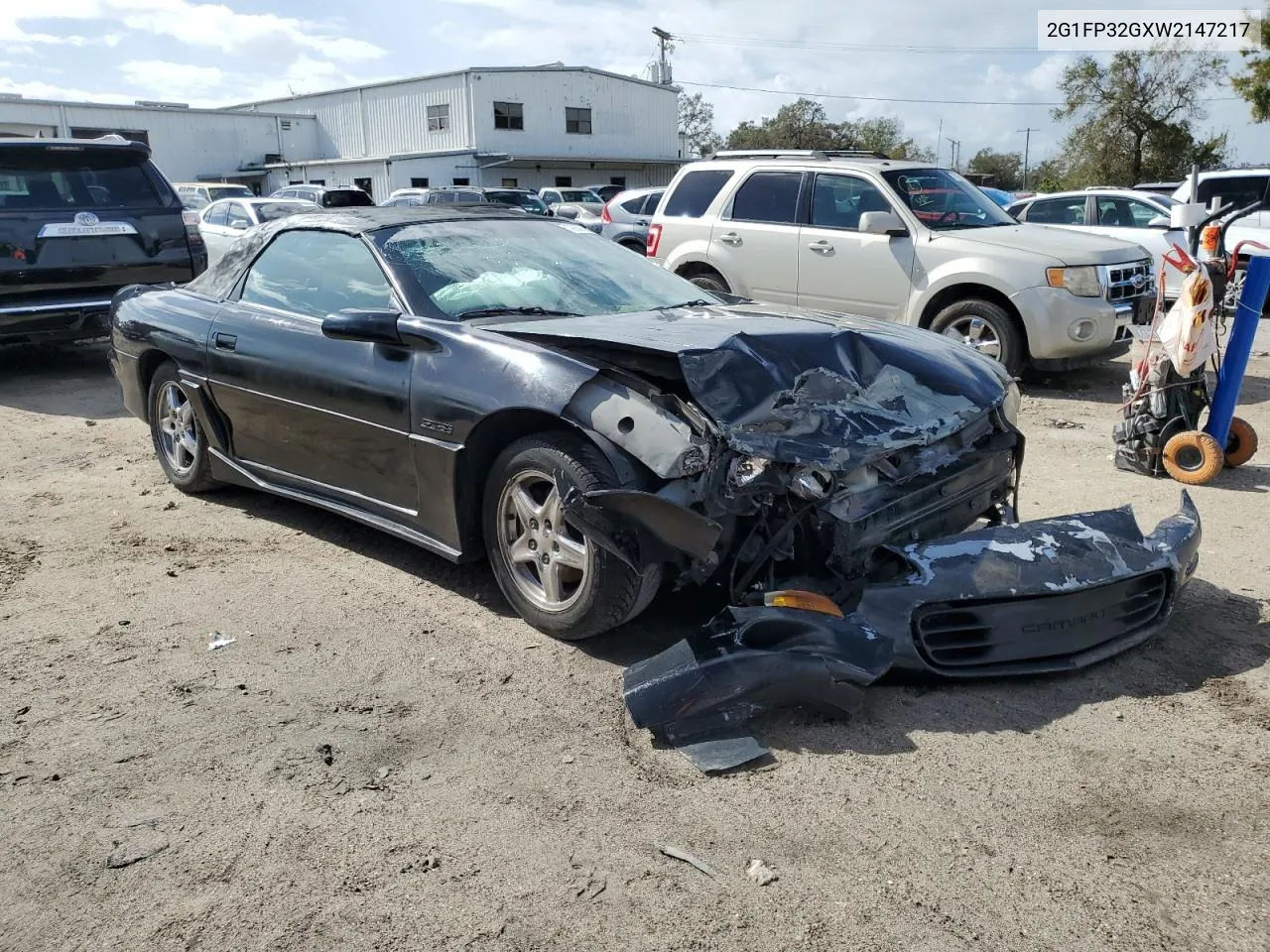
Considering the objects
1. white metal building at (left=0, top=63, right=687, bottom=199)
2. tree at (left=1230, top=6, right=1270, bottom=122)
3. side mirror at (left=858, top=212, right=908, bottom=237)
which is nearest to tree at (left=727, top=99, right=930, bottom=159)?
white metal building at (left=0, top=63, right=687, bottom=199)

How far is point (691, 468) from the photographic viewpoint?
3.36 meters

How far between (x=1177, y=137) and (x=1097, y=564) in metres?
37.2

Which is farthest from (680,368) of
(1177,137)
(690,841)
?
(1177,137)

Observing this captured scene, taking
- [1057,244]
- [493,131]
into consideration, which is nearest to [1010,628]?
[1057,244]

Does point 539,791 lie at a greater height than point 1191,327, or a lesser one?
lesser

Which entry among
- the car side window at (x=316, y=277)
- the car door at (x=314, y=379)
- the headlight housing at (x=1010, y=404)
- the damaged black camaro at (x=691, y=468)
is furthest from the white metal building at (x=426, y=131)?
the headlight housing at (x=1010, y=404)

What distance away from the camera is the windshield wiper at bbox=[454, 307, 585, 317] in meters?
4.20

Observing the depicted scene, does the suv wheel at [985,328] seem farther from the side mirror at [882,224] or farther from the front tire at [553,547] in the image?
the front tire at [553,547]

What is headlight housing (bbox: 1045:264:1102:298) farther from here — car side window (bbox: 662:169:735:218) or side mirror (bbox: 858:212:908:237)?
car side window (bbox: 662:169:735:218)

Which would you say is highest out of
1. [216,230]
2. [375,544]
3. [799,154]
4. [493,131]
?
[493,131]

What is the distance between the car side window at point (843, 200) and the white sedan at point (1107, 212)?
5337 mm

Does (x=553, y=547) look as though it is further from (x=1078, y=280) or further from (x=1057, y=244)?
(x=1057, y=244)

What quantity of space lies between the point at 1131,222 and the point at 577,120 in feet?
119

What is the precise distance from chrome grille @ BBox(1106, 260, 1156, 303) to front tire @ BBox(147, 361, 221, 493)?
6776mm
